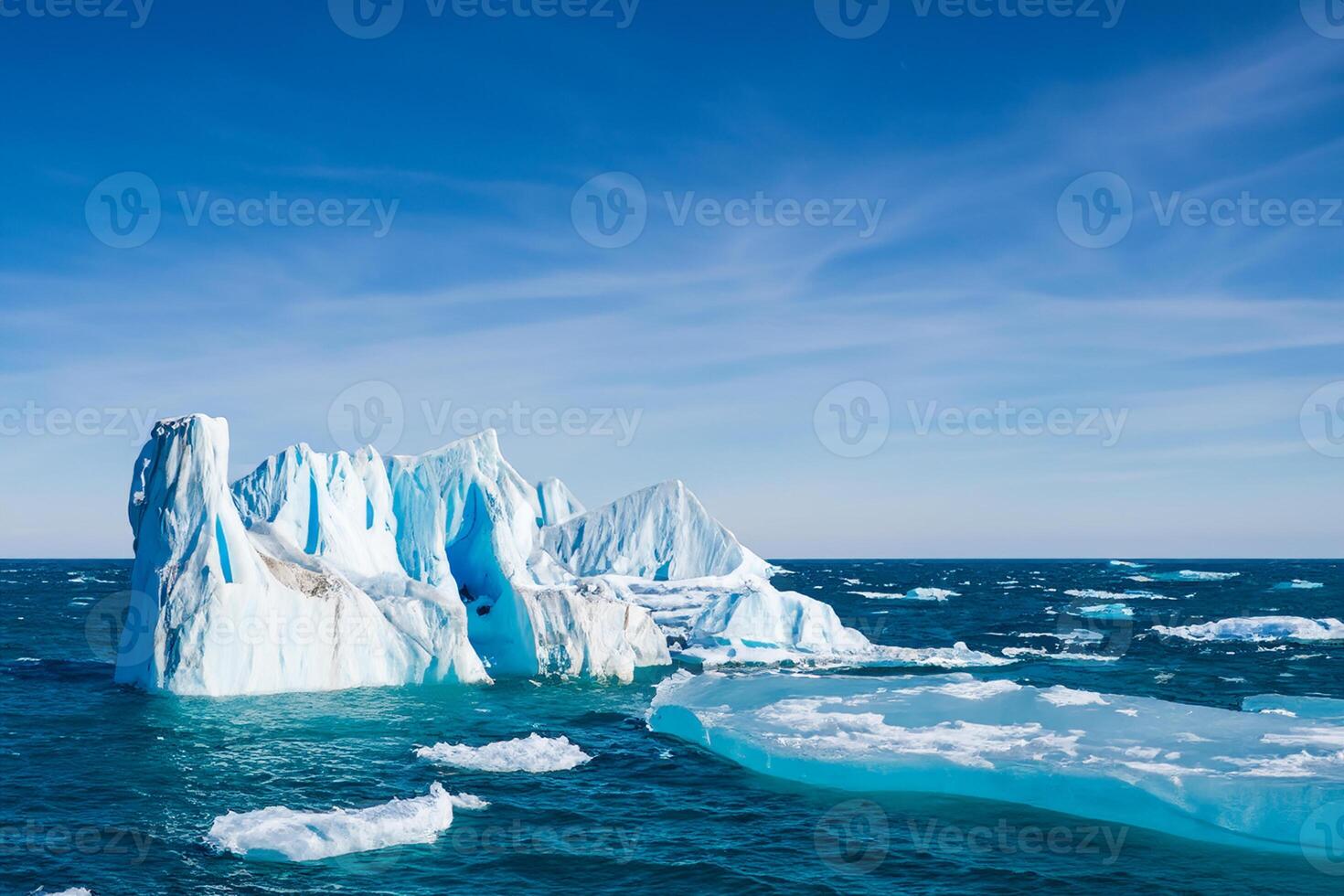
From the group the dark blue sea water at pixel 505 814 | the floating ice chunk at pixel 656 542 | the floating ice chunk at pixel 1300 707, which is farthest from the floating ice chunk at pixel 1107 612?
the floating ice chunk at pixel 1300 707

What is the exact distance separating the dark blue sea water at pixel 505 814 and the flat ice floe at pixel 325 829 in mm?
312

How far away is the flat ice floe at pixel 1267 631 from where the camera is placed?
1806 inches

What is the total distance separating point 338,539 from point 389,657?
7.07 m

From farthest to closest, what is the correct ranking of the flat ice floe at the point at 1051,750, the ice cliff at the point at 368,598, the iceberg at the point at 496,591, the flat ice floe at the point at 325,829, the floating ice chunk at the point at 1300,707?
1. the iceberg at the point at 496,591
2. the ice cliff at the point at 368,598
3. the floating ice chunk at the point at 1300,707
4. the flat ice floe at the point at 1051,750
5. the flat ice floe at the point at 325,829

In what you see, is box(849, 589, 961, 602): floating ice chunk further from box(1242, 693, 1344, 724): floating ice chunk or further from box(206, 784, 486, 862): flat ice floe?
box(206, 784, 486, 862): flat ice floe

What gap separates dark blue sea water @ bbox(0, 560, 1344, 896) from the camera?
14531mm

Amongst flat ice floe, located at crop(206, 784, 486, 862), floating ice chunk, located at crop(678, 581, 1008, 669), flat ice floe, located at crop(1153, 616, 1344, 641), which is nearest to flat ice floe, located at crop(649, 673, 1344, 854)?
flat ice floe, located at crop(206, 784, 486, 862)

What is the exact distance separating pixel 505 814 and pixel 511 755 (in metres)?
3.75

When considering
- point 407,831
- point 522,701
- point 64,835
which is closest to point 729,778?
point 407,831

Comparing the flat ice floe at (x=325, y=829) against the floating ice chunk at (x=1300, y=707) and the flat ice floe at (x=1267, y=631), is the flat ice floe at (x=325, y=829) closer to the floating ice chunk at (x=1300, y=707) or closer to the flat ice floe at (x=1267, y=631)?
the floating ice chunk at (x=1300, y=707)

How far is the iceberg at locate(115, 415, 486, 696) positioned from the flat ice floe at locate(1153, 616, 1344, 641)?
35608 mm

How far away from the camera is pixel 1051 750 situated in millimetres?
19172

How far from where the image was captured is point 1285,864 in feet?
48.9

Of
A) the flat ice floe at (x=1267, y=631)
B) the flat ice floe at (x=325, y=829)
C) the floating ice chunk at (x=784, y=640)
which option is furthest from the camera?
the flat ice floe at (x=1267, y=631)
